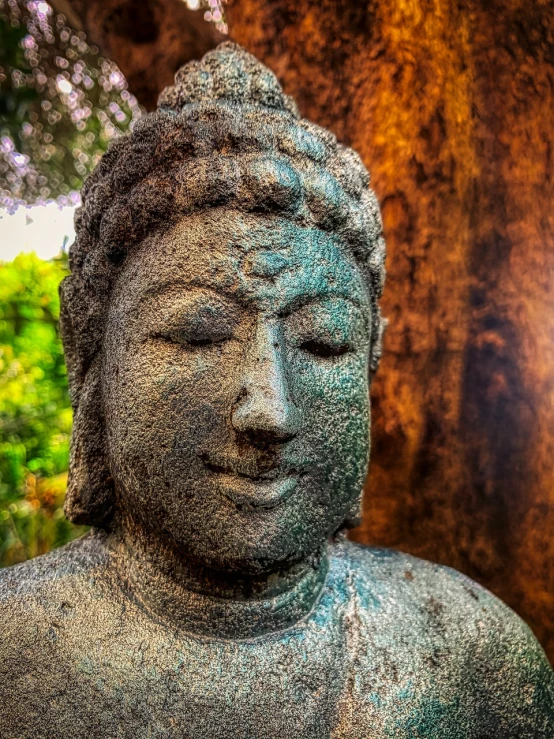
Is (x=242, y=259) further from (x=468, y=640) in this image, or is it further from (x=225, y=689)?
(x=468, y=640)

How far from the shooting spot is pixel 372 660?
143 cm

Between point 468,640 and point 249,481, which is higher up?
point 249,481

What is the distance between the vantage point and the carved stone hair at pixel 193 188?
4.37 feet

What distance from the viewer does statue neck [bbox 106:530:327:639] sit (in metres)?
1.37

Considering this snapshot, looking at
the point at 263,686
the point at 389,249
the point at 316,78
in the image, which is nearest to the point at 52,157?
the point at 316,78

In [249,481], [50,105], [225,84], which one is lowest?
[249,481]

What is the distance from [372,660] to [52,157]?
111 inches

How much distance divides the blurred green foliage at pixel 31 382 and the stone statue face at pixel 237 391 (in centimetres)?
287

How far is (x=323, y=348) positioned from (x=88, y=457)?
0.58 m

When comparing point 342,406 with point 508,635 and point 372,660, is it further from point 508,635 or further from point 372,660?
point 508,635

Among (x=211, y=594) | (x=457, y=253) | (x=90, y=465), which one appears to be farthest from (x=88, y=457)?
(x=457, y=253)

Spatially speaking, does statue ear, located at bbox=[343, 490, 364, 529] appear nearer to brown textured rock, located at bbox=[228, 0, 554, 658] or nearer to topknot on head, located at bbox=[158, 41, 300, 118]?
brown textured rock, located at bbox=[228, 0, 554, 658]

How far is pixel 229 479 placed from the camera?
1.26 meters

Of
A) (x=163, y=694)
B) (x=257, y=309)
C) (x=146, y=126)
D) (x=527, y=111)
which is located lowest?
(x=163, y=694)
